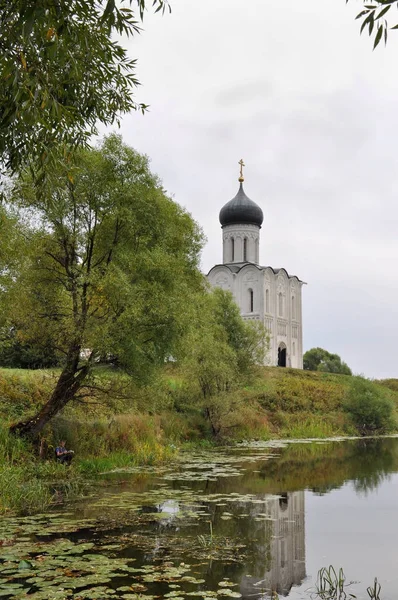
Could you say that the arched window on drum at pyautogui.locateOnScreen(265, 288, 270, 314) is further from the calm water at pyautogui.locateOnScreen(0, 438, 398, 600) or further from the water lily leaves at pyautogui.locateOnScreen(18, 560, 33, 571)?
the water lily leaves at pyautogui.locateOnScreen(18, 560, 33, 571)

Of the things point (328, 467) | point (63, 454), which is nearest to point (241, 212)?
point (328, 467)

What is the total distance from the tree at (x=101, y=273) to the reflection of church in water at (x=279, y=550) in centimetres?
510

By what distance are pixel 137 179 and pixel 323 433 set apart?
24944 mm

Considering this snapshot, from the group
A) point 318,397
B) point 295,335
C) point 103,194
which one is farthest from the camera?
point 295,335

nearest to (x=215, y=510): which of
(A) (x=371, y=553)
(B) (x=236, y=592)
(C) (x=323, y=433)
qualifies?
(A) (x=371, y=553)

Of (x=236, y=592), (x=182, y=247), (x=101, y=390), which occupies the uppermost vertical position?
(x=182, y=247)

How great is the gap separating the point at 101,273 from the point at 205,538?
8034 millimetres

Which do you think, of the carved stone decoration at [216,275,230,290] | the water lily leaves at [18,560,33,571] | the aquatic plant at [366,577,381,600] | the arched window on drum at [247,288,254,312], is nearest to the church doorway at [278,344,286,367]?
the arched window on drum at [247,288,254,312]

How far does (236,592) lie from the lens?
23.9ft

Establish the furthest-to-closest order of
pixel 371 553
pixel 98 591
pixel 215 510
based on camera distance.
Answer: pixel 215 510 < pixel 371 553 < pixel 98 591

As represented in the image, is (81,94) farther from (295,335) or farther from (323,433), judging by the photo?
(295,335)

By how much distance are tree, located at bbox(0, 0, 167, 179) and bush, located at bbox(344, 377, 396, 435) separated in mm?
35262

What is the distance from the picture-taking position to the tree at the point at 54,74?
5.39m

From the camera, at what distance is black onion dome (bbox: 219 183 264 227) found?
5984 cm
